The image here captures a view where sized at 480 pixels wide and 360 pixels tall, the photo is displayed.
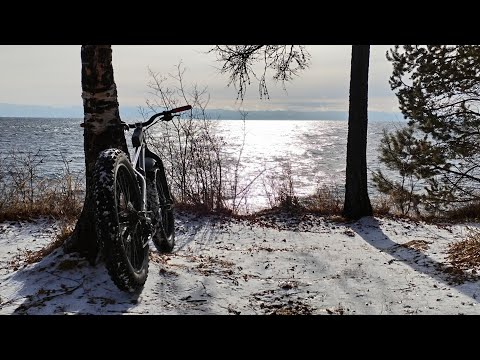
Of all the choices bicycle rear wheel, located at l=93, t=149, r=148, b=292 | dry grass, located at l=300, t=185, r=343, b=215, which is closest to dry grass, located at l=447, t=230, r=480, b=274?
dry grass, located at l=300, t=185, r=343, b=215

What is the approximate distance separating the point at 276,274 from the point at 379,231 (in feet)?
11.4

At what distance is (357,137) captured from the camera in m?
7.89

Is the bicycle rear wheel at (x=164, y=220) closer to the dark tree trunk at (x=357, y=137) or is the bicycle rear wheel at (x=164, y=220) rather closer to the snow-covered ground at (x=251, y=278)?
the snow-covered ground at (x=251, y=278)

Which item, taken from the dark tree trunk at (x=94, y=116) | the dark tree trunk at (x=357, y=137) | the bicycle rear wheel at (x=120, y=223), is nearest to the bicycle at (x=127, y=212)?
the bicycle rear wheel at (x=120, y=223)

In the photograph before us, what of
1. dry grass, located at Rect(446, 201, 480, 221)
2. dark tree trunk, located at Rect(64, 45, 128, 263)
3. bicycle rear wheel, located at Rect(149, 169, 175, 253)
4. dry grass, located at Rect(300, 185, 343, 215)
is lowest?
dry grass, located at Rect(446, 201, 480, 221)

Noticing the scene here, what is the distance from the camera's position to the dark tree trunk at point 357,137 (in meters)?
7.59

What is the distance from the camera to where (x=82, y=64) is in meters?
3.78

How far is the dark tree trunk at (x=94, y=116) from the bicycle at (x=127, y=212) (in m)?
0.20

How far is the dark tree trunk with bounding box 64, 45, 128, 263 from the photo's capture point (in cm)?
377

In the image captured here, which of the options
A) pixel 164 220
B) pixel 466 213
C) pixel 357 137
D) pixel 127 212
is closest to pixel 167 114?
pixel 164 220

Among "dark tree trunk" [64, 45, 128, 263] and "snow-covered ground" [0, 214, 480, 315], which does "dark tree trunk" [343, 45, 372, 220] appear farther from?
"dark tree trunk" [64, 45, 128, 263]

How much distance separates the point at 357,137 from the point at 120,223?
6027mm

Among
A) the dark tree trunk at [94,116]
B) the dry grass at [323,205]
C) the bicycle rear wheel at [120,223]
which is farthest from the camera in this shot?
the dry grass at [323,205]
